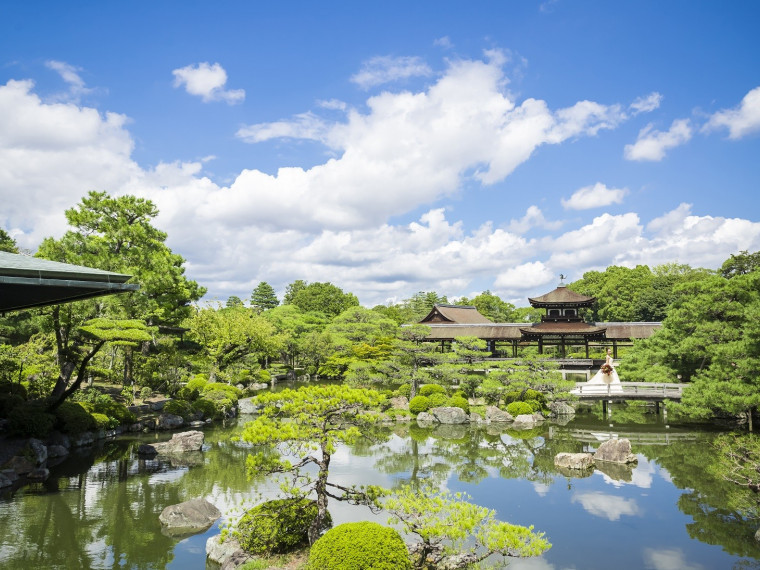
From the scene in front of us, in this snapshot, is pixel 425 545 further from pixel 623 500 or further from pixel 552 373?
pixel 552 373

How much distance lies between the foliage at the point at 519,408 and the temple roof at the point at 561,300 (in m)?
11.9

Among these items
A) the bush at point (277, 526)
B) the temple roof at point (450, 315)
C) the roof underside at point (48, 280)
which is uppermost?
the roof underside at point (48, 280)

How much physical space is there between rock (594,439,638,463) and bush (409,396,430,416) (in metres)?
7.57

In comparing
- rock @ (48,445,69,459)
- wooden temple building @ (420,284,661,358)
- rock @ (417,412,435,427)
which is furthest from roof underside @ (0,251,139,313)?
wooden temple building @ (420,284,661,358)

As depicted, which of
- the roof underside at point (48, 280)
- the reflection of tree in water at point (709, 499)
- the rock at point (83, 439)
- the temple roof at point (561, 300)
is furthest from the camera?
the temple roof at point (561, 300)

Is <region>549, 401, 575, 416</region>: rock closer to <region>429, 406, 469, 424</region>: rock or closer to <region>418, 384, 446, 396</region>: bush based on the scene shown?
<region>429, 406, 469, 424</region>: rock

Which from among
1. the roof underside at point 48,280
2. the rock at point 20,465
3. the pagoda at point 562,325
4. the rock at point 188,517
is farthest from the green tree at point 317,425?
the pagoda at point 562,325

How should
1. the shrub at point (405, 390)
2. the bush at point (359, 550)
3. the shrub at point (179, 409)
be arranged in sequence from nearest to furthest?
the bush at point (359, 550), the shrub at point (179, 409), the shrub at point (405, 390)

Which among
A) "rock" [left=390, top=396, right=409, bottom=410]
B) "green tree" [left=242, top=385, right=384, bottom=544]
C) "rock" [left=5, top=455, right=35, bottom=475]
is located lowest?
"rock" [left=390, top=396, right=409, bottom=410]

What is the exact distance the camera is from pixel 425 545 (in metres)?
6.36

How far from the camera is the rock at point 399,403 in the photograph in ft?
70.4

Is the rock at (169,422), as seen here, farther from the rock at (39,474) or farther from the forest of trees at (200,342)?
the rock at (39,474)

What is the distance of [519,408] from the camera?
776 inches

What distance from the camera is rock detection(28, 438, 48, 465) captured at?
39.3 feet
